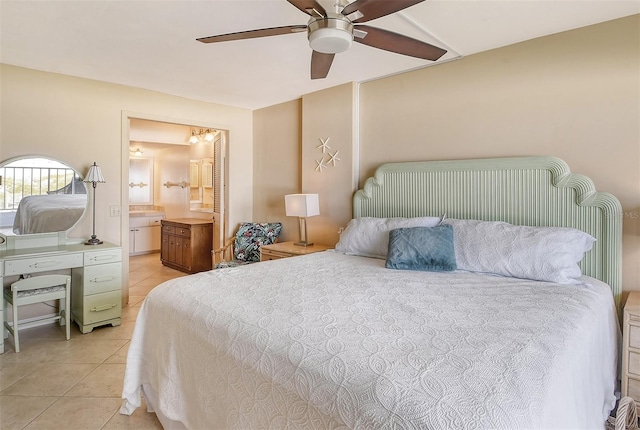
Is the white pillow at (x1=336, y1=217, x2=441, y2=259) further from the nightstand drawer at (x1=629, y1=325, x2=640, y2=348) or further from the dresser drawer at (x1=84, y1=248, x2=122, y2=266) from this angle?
the dresser drawer at (x1=84, y1=248, x2=122, y2=266)

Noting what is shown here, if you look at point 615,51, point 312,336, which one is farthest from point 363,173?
point 312,336

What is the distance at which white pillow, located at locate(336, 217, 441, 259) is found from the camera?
288 cm

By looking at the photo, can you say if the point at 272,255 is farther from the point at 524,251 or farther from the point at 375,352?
the point at 375,352

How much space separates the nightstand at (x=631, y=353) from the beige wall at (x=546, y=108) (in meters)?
0.53

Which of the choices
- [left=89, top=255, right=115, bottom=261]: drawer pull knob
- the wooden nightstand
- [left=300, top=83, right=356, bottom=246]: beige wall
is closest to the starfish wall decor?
[left=300, top=83, right=356, bottom=246]: beige wall

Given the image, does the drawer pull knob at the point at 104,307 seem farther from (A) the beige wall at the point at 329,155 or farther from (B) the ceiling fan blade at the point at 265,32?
(B) the ceiling fan blade at the point at 265,32

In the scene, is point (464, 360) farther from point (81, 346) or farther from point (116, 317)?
point (116, 317)

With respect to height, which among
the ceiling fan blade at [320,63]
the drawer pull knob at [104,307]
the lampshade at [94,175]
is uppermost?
the ceiling fan blade at [320,63]

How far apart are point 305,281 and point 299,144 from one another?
2.63 metres

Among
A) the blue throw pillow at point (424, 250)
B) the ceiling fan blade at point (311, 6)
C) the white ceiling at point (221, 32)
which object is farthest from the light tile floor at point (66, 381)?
the white ceiling at point (221, 32)

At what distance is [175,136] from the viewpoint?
6637 mm

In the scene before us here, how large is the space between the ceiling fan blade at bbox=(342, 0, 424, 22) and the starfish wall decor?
→ 214cm

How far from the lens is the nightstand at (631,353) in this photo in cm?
188

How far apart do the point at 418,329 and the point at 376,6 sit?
1.42m
